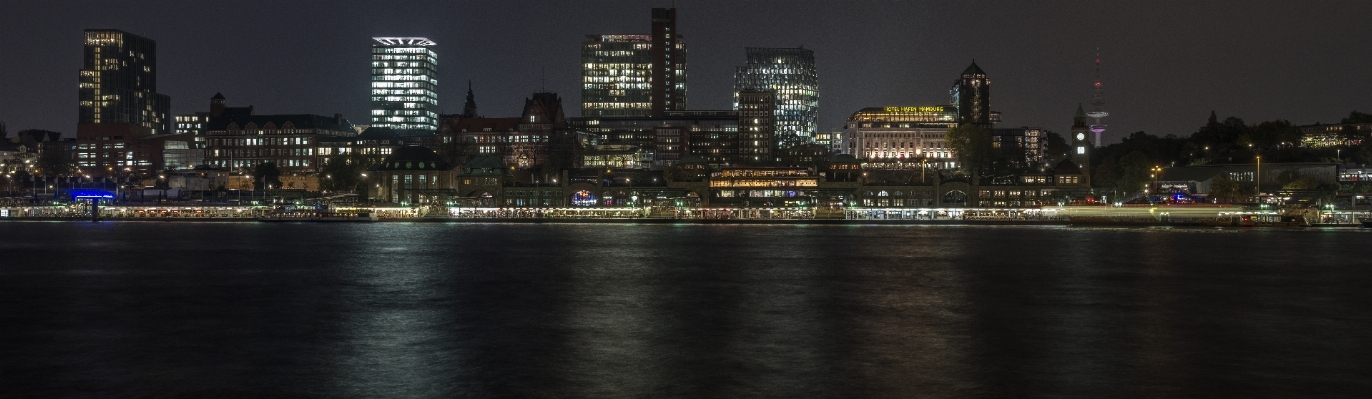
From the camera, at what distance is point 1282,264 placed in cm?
6044

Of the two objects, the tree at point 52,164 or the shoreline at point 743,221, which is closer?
the shoreline at point 743,221

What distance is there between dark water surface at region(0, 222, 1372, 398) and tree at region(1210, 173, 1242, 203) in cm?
5489

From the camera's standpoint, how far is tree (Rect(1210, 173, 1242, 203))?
12100cm

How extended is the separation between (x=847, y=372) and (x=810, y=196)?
113 metres

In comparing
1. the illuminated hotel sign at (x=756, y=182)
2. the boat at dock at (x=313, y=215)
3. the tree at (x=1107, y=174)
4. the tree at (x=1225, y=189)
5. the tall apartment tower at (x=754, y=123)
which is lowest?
the boat at dock at (x=313, y=215)

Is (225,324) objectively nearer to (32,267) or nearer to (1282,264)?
(32,267)

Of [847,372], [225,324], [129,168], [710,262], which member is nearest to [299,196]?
[129,168]

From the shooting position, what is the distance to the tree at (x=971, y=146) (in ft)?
561

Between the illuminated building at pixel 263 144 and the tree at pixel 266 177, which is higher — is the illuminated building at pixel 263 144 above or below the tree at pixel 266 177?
above

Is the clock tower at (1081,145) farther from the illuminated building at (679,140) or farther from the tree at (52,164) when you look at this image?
the tree at (52,164)

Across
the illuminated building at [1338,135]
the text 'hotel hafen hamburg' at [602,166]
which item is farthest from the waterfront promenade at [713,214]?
the illuminated building at [1338,135]

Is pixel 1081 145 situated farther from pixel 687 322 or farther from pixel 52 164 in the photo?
pixel 52 164

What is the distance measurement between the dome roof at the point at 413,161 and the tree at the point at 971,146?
2959 inches

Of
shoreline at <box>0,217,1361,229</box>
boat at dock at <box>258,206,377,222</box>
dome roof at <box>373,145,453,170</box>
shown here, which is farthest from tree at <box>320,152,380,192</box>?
shoreline at <box>0,217,1361,229</box>
